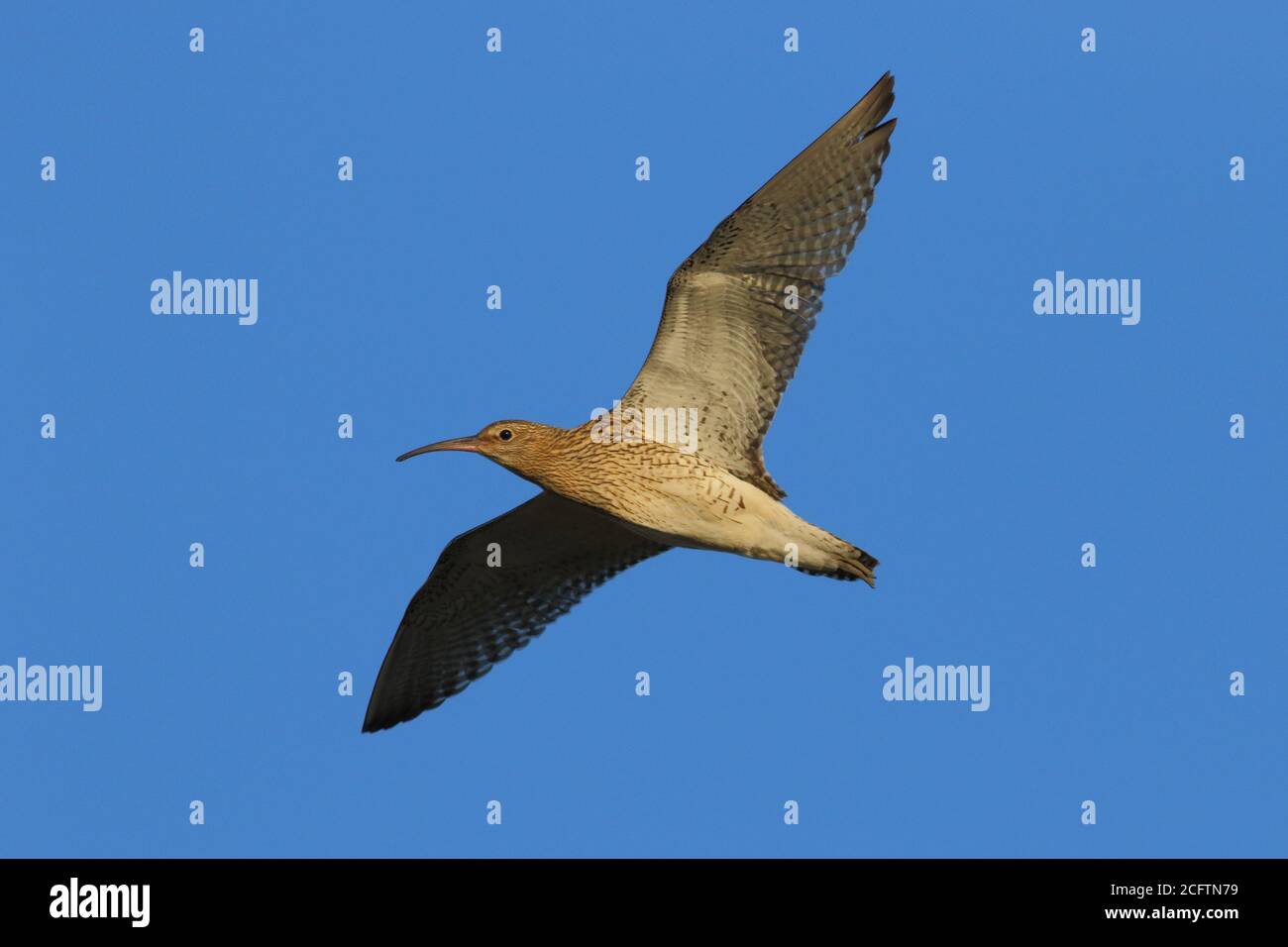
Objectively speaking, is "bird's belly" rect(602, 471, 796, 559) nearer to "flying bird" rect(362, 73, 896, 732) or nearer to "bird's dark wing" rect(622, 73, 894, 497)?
"flying bird" rect(362, 73, 896, 732)

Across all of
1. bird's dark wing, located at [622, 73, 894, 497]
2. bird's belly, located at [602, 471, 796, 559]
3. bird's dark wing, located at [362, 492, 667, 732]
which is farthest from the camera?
bird's dark wing, located at [362, 492, 667, 732]

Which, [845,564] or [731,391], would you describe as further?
[731,391]

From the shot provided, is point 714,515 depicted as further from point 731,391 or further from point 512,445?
point 512,445

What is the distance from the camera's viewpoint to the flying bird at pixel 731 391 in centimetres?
1652

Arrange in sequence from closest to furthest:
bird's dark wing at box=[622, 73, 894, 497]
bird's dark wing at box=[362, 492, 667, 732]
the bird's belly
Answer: the bird's belly, bird's dark wing at box=[622, 73, 894, 497], bird's dark wing at box=[362, 492, 667, 732]

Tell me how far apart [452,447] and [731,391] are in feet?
7.52

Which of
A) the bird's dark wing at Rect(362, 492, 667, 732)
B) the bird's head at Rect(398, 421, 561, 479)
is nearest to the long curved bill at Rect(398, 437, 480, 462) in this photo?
the bird's head at Rect(398, 421, 561, 479)

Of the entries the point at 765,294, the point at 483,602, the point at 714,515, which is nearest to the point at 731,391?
the point at 765,294

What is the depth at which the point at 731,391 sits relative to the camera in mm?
17047

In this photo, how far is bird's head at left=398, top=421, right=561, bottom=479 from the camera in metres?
16.5

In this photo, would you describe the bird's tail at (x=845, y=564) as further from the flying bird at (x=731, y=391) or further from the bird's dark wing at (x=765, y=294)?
the bird's dark wing at (x=765, y=294)

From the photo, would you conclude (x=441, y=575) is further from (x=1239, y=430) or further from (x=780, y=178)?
(x=1239, y=430)

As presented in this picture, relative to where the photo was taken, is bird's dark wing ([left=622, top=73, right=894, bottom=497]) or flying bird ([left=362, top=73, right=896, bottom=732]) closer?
flying bird ([left=362, top=73, right=896, bottom=732])
